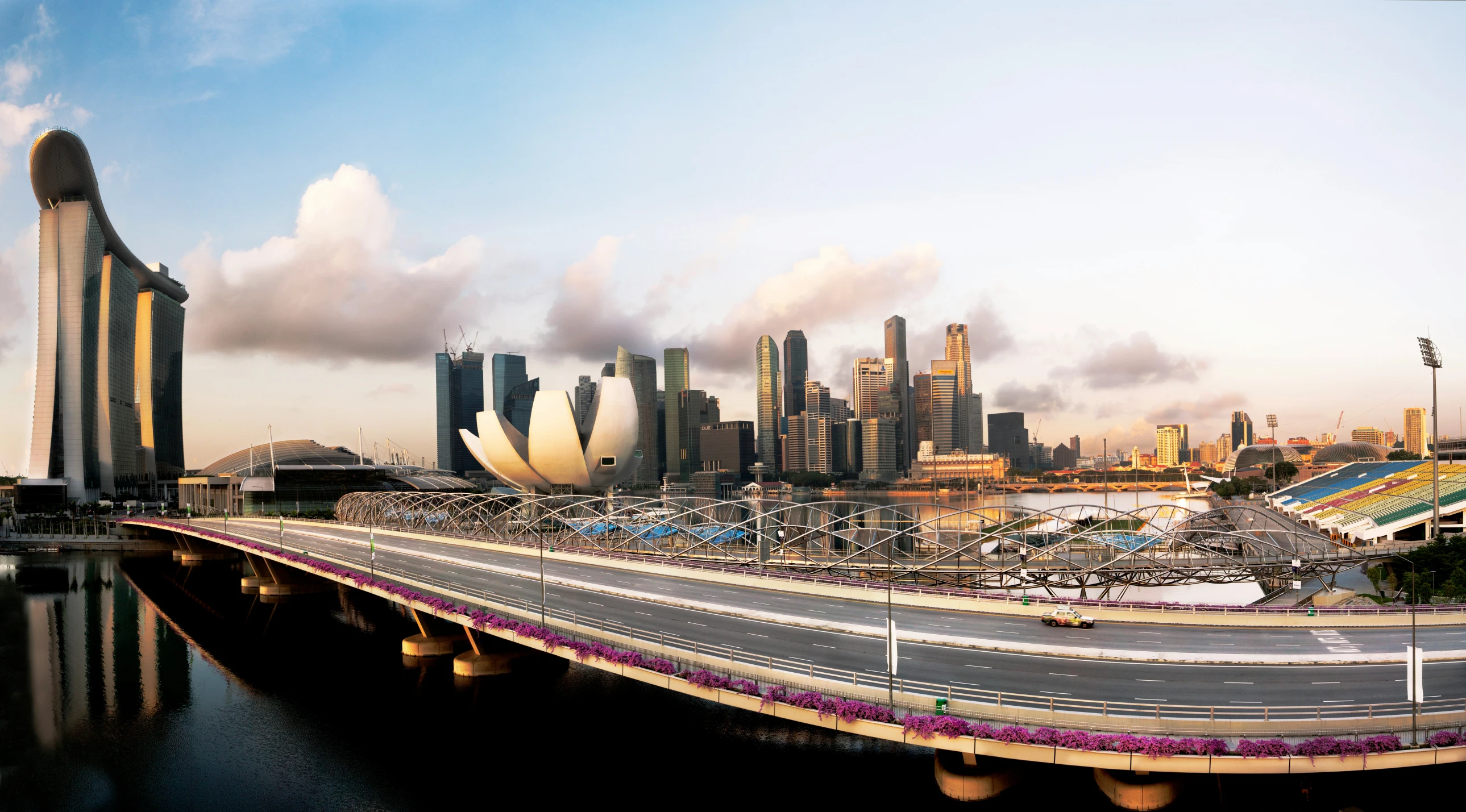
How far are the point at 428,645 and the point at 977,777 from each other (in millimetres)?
28102

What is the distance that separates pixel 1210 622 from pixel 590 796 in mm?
21765

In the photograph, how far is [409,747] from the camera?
26.5m

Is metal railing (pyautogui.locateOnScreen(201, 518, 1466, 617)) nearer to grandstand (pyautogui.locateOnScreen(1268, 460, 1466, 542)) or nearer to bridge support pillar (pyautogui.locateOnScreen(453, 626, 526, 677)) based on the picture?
bridge support pillar (pyautogui.locateOnScreen(453, 626, 526, 677))

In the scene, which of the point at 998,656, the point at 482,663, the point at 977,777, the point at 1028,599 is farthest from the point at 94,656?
the point at 1028,599

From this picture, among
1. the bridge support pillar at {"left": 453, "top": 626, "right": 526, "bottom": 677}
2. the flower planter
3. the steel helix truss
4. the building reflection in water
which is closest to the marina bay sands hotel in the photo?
the building reflection in water

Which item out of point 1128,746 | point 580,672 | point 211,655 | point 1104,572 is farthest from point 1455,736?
point 211,655

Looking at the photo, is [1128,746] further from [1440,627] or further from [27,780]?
[27,780]

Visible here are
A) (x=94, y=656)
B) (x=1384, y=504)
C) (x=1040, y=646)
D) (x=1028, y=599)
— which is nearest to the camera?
(x=1040, y=646)

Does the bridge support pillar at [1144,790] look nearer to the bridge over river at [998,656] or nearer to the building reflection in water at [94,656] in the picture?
the bridge over river at [998,656]

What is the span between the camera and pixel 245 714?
31250 millimetres

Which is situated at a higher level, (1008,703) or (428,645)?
(1008,703)

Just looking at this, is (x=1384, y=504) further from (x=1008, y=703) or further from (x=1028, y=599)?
(x=1008, y=703)

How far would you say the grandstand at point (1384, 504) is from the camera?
192 ft

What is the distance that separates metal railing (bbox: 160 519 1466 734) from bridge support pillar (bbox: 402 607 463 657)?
1645 centimetres
